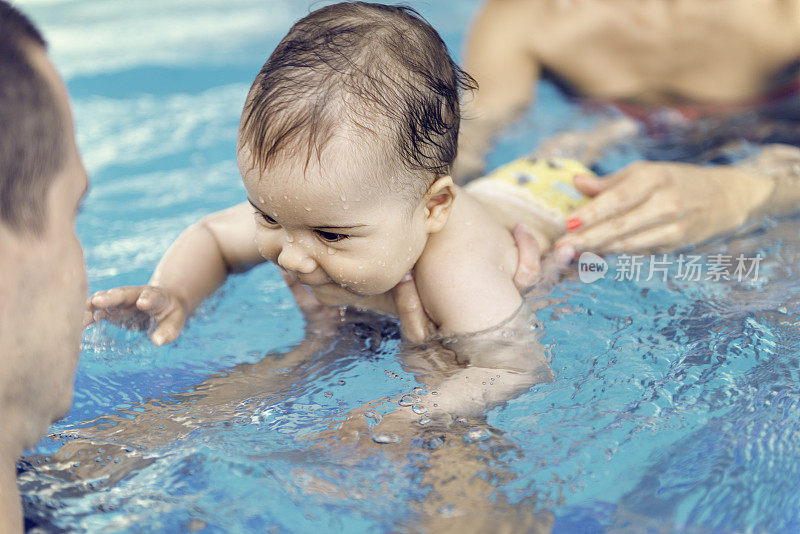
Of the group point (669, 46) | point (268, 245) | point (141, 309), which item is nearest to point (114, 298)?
point (141, 309)

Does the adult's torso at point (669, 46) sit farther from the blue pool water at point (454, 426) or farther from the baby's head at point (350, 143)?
the baby's head at point (350, 143)

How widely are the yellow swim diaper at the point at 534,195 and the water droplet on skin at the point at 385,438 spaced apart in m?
0.81

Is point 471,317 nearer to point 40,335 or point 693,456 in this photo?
point 693,456

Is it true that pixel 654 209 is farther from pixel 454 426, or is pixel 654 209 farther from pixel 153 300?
pixel 153 300

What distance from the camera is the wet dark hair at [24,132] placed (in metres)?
1.06

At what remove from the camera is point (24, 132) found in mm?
1070

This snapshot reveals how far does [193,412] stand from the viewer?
172 centimetres

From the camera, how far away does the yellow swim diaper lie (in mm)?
2234

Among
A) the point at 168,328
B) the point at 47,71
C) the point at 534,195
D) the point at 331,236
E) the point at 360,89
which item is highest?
the point at 47,71

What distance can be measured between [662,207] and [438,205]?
788 millimetres

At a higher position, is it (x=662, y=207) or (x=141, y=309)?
(x=662, y=207)

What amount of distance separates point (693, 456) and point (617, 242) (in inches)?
31.7

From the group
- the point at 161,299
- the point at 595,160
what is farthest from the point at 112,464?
the point at 595,160

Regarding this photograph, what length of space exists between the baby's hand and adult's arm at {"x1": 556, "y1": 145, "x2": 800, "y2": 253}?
103 centimetres
